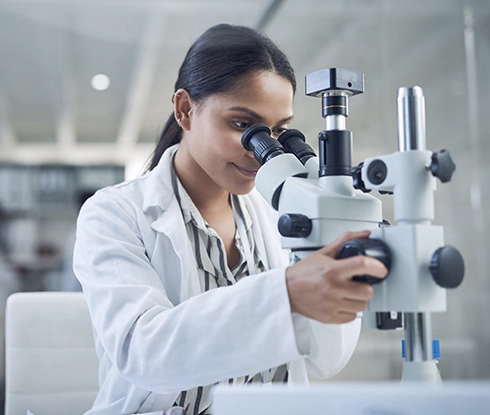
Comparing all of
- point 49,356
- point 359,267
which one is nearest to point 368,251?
point 359,267

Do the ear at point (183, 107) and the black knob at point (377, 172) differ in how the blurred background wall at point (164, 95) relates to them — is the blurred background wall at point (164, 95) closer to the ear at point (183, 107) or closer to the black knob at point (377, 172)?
the ear at point (183, 107)

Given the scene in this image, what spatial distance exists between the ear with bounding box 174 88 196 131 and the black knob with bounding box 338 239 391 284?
70cm

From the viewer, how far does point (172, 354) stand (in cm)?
77

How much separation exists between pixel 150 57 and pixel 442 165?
2.42 m

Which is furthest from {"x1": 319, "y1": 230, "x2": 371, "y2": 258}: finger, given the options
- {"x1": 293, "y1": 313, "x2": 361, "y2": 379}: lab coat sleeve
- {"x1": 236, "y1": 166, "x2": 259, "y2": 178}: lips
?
{"x1": 236, "y1": 166, "x2": 259, "y2": 178}: lips

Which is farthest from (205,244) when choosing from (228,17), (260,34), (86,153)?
(228,17)

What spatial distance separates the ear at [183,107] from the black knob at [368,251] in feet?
2.29

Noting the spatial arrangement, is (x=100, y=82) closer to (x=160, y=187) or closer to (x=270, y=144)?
(x=160, y=187)

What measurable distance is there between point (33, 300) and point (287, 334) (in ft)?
2.77

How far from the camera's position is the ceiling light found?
9.12ft

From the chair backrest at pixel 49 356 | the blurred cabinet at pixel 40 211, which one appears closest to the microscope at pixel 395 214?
the chair backrest at pixel 49 356

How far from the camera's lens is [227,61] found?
117cm

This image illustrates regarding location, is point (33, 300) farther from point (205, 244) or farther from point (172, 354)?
point (172, 354)

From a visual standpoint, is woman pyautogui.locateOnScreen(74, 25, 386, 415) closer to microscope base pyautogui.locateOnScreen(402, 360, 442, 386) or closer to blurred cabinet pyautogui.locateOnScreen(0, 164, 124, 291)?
microscope base pyautogui.locateOnScreen(402, 360, 442, 386)
